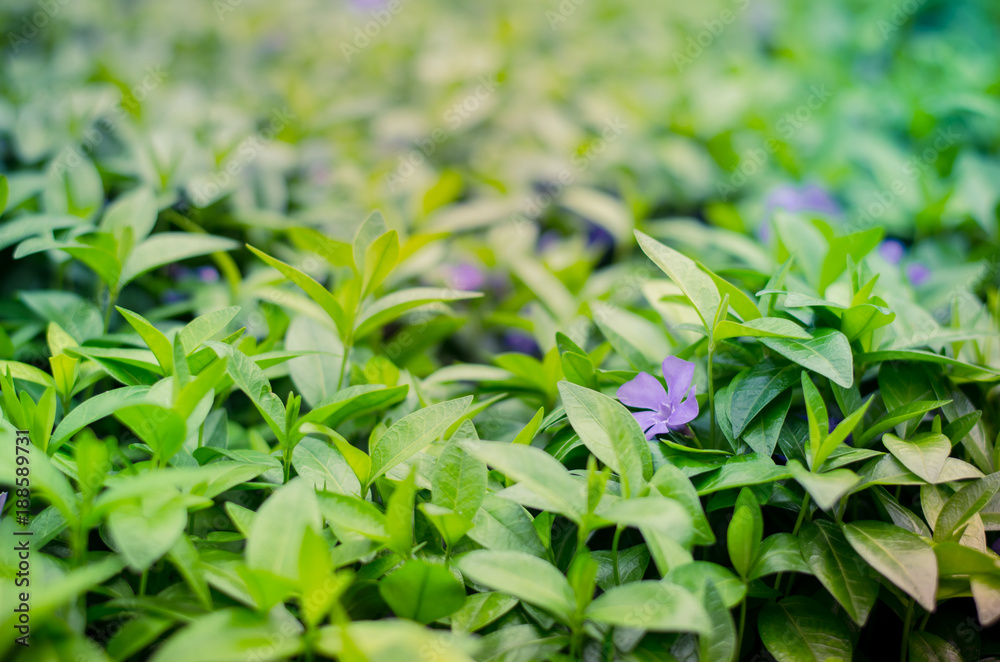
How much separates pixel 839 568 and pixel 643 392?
1.17 ft

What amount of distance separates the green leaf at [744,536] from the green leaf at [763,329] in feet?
0.80

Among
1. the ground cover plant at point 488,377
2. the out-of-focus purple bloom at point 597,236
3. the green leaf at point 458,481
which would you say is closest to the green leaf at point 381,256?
the ground cover plant at point 488,377

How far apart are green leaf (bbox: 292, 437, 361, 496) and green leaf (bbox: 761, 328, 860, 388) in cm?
67

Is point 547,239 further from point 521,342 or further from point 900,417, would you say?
point 900,417

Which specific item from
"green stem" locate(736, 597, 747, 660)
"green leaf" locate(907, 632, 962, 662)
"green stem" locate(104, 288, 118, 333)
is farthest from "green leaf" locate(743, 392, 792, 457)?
"green stem" locate(104, 288, 118, 333)

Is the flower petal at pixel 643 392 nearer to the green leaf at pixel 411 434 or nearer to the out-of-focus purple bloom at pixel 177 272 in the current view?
the green leaf at pixel 411 434

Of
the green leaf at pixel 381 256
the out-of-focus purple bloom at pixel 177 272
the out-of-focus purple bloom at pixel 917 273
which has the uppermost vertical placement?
the green leaf at pixel 381 256

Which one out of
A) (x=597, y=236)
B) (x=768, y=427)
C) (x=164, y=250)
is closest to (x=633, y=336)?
(x=768, y=427)

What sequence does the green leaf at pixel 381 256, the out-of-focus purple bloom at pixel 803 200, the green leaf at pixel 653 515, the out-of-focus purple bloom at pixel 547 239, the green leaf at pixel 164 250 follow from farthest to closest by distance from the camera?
the out-of-focus purple bloom at pixel 547 239, the out-of-focus purple bloom at pixel 803 200, the green leaf at pixel 164 250, the green leaf at pixel 381 256, the green leaf at pixel 653 515

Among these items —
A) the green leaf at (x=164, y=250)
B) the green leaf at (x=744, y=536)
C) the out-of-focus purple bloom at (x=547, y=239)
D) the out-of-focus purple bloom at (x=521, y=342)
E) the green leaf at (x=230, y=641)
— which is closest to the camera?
the green leaf at (x=230, y=641)

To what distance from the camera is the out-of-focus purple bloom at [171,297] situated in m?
1.51

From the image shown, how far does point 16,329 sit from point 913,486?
174cm

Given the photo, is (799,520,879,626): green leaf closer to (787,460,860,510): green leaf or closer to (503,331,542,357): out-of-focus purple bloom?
(787,460,860,510): green leaf

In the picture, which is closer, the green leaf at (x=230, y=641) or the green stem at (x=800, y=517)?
the green leaf at (x=230, y=641)
